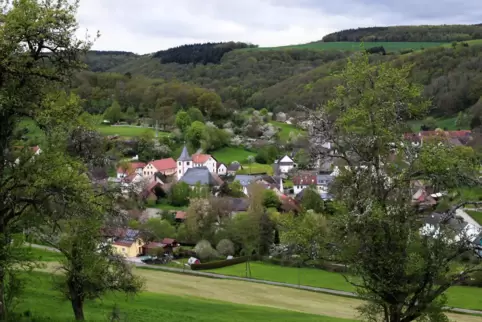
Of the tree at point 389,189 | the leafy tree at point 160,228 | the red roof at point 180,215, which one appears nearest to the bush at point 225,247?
the leafy tree at point 160,228

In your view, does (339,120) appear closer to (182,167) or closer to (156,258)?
(156,258)

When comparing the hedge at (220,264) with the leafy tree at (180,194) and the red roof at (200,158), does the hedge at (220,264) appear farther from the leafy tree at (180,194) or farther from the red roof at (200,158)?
the red roof at (200,158)

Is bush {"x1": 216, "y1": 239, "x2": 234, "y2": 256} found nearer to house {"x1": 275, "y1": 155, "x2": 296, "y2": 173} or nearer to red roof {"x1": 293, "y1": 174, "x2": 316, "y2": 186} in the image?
red roof {"x1": 293, "y1": 174, "x2": 316, "y2": 186}

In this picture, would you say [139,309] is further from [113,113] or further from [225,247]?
[113,113]

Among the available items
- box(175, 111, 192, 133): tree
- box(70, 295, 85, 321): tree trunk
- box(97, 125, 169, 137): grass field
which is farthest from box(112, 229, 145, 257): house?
box(175, 111, 192, 133): tree

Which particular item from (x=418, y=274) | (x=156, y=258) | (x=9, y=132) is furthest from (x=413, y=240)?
(x=156, y=258)

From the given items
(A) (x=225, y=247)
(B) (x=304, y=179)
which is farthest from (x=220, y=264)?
(B) (x=304, y=179)
